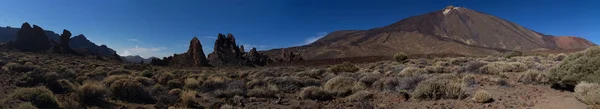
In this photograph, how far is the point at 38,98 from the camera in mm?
7379

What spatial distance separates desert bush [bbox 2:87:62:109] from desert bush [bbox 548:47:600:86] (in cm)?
1198

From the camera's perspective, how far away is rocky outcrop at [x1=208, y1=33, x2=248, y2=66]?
41.9 metres

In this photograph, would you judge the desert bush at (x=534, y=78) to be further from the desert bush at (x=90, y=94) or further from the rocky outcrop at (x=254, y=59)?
the rocky outcrop at (x=254, y=59)

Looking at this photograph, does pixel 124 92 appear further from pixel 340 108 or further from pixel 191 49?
pixel 191 49

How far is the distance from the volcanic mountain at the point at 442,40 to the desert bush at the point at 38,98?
78.2 m

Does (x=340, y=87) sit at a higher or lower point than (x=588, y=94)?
lower

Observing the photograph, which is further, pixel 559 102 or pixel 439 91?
pixel 439 91

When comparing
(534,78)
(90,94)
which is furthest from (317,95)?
(90,94)

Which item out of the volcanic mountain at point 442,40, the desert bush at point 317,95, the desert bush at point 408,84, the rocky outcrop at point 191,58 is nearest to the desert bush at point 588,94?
the desert bush at point 408,84

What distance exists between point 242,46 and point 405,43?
69611mm

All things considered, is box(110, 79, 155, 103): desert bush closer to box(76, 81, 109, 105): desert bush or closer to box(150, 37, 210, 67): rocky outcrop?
box(76, 81, 109, 105): desert bush

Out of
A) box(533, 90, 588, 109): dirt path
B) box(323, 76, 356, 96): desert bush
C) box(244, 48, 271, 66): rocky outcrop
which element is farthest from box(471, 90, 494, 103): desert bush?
box(244, 48, 271, 66): rocky outcrop

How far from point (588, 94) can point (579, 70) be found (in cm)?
246

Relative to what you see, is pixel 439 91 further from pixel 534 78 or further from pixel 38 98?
pixel 38 98
